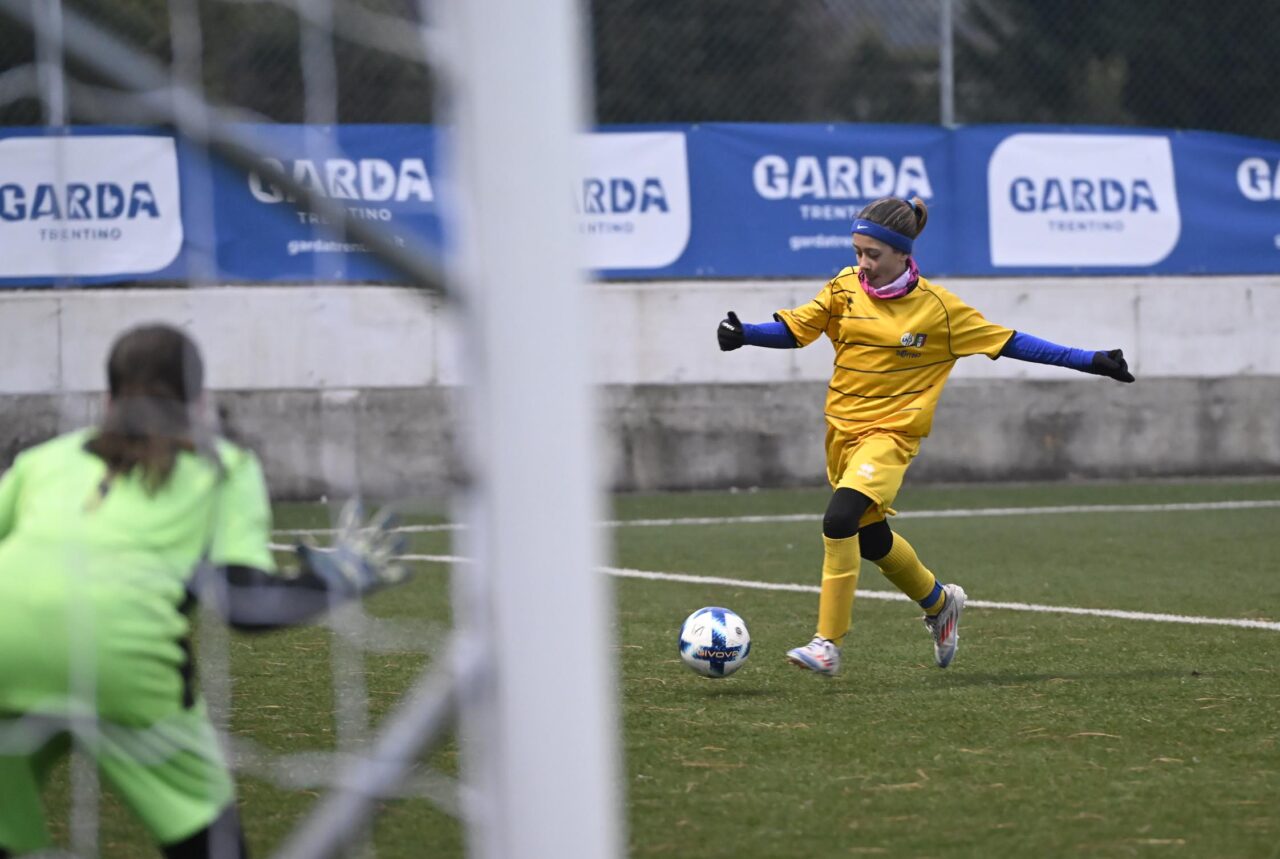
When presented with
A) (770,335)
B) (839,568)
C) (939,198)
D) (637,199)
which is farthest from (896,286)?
(939,198)

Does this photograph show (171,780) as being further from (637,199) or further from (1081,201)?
(1081,201)

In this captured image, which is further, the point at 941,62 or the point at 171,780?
the point at 941,62

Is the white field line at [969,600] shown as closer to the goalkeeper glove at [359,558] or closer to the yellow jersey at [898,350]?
the yellow jersey at [898,350]

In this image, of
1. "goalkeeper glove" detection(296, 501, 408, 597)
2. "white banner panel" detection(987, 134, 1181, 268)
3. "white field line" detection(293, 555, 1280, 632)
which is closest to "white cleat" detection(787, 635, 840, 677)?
"white field line" detection(293, 555, 1280, 632)

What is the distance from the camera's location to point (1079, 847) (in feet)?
13.0

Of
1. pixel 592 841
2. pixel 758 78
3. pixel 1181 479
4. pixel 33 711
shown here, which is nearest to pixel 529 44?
pixel 592 841

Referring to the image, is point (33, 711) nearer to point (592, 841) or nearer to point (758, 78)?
point (592, 841)

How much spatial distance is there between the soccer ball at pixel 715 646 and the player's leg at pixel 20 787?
2.98 m

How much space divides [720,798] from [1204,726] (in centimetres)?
164

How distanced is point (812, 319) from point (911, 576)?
38.9 inches

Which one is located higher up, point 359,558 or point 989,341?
point 989,341

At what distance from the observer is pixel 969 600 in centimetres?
809

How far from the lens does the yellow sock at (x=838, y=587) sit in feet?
20.4

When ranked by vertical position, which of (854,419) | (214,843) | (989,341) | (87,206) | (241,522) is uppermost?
(87,206)
